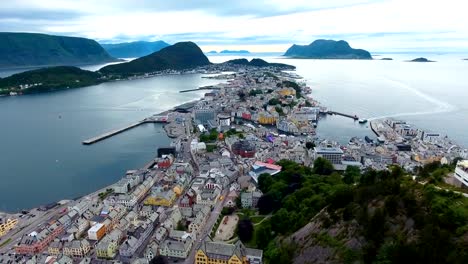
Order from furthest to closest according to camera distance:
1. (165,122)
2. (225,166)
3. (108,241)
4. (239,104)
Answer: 1. (239,104)
2. (165,122)
3. (225,166)
4. (108,241)

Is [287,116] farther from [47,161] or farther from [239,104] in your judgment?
[47,161]

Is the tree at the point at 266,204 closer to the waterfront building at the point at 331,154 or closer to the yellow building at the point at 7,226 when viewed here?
the waterfront building at the point at 331,154

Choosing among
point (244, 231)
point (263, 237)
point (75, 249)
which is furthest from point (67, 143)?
point (263, 237)

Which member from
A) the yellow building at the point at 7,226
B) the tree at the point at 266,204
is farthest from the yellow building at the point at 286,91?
the yellow building at the point at 7,226

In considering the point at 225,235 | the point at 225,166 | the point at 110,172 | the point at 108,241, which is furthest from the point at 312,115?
the point at 108,241

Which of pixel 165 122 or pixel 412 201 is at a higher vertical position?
pixel 412 201

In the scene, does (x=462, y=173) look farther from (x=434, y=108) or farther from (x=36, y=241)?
(x=434, y=108)

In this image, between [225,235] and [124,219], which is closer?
[225,235]

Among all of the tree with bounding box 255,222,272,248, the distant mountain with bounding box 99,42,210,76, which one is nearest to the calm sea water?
the tree with bounding box 255,222,272,248
